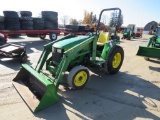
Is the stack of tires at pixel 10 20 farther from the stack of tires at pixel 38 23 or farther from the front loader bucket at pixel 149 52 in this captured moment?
the front loader bucket at pixel 149 52

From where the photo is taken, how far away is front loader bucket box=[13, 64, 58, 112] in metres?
3.66

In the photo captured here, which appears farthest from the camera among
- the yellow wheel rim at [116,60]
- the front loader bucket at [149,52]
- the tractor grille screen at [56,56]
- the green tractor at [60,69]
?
the front loader bucket at [149,52]

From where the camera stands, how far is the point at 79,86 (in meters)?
4.64

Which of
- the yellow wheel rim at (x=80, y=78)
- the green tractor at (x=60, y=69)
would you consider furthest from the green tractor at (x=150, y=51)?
the yellow wheel rim at (x=80, y=78)

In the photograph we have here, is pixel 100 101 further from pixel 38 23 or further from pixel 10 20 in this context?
pixel 38 23

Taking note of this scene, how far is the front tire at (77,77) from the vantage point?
441cm

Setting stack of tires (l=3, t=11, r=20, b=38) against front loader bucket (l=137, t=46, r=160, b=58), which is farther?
stack of tires (l=3, t=11, r=20, b=38)

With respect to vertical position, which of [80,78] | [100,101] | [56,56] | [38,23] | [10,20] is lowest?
[100,101]

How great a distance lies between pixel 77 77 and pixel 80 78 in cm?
12

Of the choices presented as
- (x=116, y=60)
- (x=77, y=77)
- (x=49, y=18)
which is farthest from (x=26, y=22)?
(x=77, y=77)

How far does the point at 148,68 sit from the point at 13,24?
31.6 ft

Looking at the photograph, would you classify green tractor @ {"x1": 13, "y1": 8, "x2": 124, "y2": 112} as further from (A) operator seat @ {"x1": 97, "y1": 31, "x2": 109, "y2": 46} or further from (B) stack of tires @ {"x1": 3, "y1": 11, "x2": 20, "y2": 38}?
(B) stack of tires @ {"x1": 3, "y1": 11, "x2": 20, "y2": 38}

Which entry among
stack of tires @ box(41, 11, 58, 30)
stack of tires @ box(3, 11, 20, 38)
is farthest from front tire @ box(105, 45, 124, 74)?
stack of tires @ box(41, 11, 58, 30)

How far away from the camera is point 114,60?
20.0 feet
